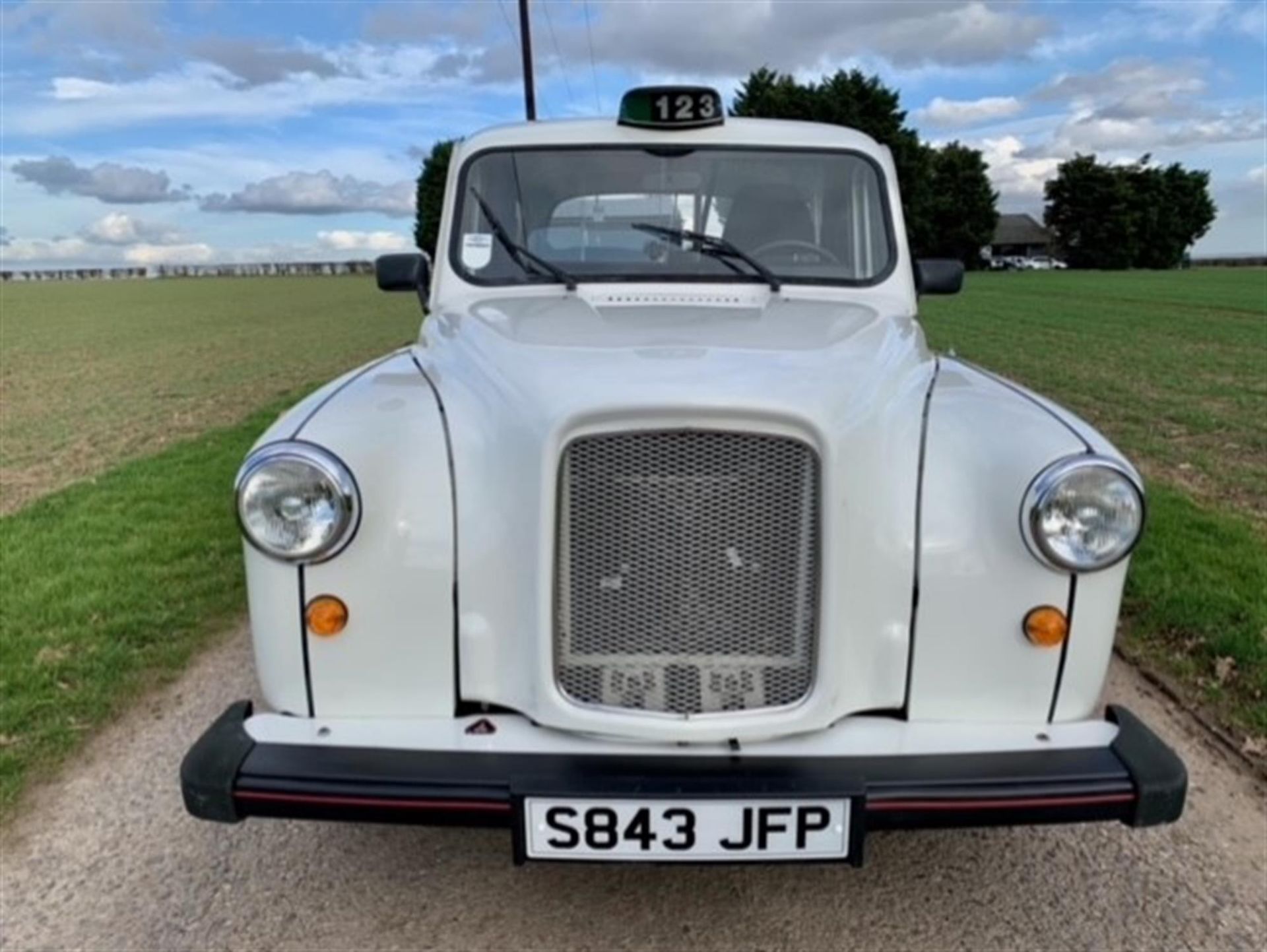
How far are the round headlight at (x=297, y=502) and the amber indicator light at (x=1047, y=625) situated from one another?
160cm

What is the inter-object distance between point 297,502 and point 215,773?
24.6 inches

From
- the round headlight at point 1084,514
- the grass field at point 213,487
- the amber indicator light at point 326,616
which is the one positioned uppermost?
the round headlight at point 1084,514

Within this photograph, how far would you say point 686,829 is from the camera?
86.9 inches

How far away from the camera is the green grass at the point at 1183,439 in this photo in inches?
173

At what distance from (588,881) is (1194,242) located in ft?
315

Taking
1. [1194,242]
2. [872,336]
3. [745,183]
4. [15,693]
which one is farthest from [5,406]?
[1194,242]

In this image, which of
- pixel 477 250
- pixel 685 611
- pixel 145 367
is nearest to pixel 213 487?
pixel 477 250

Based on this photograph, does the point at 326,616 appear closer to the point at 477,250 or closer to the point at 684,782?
the point at 684,782

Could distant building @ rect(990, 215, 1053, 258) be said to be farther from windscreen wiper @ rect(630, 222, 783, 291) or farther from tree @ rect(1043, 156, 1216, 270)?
windscreen wiper @ rect(630, 222, 783, 291)

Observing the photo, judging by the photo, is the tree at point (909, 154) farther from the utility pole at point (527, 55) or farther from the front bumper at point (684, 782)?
the front bumper at point (684, 782)

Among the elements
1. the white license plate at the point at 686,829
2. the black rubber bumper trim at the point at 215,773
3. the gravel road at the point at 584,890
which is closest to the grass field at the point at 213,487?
the gravel road at the point at 584,890

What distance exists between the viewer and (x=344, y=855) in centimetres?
298

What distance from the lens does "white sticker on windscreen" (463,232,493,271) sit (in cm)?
376

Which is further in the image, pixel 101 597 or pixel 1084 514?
pixel 101 597
